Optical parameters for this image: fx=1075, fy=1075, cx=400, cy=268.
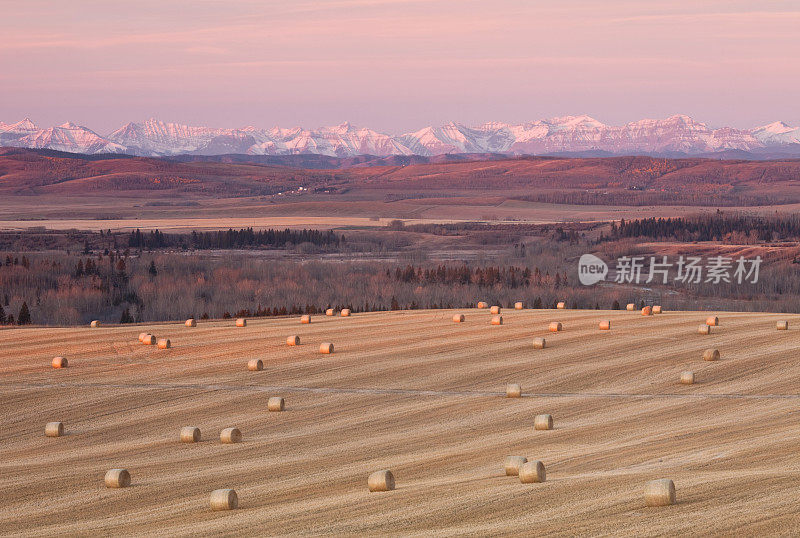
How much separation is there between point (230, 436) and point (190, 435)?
35.1 inches

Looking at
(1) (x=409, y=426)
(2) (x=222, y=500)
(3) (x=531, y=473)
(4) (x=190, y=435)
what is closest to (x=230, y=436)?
(4) (x=190, y=435)

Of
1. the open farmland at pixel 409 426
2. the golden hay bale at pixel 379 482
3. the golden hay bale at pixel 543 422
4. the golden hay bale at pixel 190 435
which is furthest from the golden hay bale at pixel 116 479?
the golden hay bale at pixel 543 422

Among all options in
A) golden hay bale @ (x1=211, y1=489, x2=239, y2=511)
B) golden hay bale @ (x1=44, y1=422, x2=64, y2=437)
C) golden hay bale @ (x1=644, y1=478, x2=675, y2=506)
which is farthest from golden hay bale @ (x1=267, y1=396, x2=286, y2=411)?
golden hay bale @ (x1=644, y1=478, x2=675, y2=506)

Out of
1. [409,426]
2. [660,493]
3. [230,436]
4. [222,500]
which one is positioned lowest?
[409,426]

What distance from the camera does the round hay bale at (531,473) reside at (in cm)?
1600

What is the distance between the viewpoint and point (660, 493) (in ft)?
45.2

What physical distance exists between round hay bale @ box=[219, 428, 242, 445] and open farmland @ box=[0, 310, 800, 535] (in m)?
0.30

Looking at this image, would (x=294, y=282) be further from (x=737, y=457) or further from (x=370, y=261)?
(x=737, y=457)

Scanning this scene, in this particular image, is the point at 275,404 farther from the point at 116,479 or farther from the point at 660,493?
the point at 660,493

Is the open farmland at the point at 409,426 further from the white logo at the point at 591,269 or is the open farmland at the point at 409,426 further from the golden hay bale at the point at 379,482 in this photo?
the white logo at the point at 591,269

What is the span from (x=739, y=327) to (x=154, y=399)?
2044 centimetres

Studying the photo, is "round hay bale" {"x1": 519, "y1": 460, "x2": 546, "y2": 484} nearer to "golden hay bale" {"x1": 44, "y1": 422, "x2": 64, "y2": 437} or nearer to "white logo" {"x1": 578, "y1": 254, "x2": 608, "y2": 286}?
"golden hay bale" {"x1": 44, "y1": 422, "x2": 64, "y2": 437}

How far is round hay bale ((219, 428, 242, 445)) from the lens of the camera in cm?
2318

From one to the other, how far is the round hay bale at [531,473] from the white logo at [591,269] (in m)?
130
